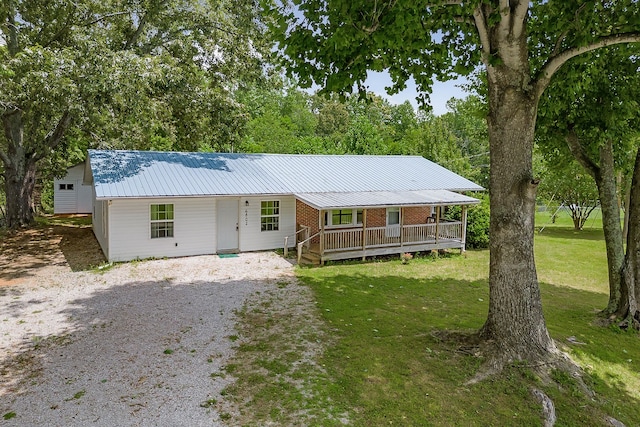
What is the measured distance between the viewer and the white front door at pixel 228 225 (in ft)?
53.5

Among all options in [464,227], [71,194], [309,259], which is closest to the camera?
[309,259]

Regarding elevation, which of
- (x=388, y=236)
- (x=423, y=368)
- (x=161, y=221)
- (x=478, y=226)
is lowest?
(x=423, y=368)

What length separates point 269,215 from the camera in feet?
55.7

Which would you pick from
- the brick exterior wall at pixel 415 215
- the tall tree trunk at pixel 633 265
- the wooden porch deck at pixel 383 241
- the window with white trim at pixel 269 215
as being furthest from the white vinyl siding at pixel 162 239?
the tall tree trunk at pixel 633 265

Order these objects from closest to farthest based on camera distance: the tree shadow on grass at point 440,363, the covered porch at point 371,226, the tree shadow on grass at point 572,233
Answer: the tree shadow on grass at point 440,363
the covered porch at point 371,226
the tree shadow on grass at point 572,233

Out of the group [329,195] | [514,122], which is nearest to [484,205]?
[329,195]

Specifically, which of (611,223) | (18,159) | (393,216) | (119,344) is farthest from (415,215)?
(18,159)

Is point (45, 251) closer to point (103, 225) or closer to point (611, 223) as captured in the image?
point (103, 225)

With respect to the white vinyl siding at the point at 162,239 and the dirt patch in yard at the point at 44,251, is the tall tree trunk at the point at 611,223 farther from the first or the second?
the dirt patch in yard at the point at 44,251

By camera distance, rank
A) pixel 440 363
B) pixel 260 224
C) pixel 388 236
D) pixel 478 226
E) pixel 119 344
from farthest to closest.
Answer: pixel 478 226, pixel 388 236, pixel 260 224, pixel 119 344, pixel 440 363

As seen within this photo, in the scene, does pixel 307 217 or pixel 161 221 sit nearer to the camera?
pixel 161 221

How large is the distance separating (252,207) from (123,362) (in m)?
10.1

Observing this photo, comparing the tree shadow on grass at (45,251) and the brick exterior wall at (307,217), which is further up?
the brick exterior wall at (307,217)

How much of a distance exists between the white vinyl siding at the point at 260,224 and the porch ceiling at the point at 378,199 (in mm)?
1059
